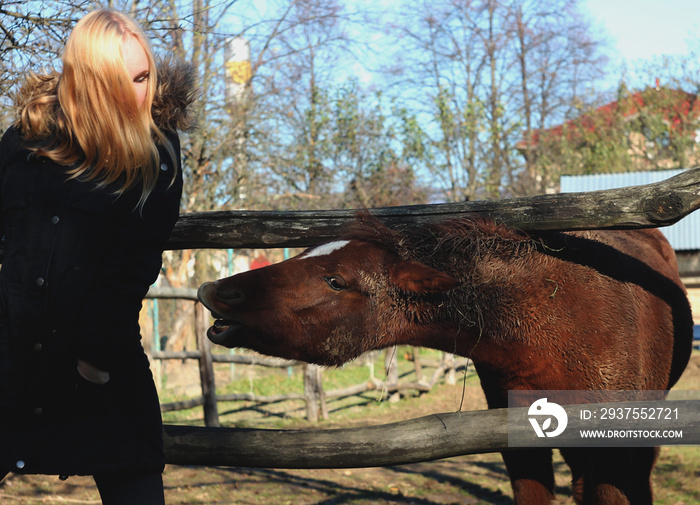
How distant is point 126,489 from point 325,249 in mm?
1279

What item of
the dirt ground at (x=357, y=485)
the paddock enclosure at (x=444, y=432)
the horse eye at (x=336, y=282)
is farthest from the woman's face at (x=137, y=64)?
the dirt ground at (x=357, y=485)

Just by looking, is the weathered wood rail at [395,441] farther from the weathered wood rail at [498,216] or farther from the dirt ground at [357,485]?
the dirt ground at [357,485]

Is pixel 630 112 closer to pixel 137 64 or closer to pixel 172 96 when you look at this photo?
pixel 172 96

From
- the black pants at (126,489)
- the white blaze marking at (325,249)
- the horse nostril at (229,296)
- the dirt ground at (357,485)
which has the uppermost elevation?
the white blaze marking at (325,249)

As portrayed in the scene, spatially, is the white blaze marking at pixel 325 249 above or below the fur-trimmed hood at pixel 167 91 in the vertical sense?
below

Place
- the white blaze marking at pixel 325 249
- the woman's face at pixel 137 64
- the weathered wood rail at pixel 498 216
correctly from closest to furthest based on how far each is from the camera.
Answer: the woman's face at pixel 137 64
the weathered wood rail at pixel 498 216
the white blaze marking at pixel 325 249

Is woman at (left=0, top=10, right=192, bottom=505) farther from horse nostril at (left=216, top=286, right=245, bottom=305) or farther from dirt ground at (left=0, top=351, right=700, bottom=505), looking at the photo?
dirt ground at (left=0, top=351, right=700, bottom=505)

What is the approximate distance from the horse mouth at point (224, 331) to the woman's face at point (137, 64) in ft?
3.27

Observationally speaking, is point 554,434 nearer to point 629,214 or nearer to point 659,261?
point 629,214

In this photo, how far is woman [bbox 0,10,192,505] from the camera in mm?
1561

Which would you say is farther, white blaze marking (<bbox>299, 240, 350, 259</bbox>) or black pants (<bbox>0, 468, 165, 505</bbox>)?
white blaze marking (<bbox>299, 240, 350, 259</bbox>)

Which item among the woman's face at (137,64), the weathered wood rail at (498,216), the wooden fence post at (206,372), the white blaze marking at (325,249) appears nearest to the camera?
the woman's face at (137,64)

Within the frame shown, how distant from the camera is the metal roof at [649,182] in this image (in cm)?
1681

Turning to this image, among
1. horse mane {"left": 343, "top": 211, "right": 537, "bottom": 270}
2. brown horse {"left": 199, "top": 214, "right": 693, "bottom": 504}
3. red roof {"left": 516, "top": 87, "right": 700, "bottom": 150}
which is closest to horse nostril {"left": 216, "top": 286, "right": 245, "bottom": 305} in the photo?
brown horse {"left": 199, "top": 214, "right": 693, "bottom": 504}
